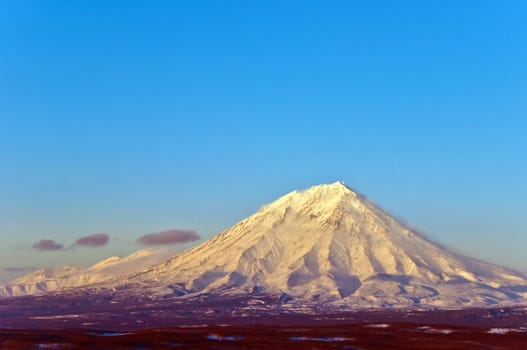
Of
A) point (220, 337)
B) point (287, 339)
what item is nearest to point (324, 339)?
point (287, 339)

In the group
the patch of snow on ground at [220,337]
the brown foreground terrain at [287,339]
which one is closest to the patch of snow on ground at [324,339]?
the brown foreground terrain at [287,339]

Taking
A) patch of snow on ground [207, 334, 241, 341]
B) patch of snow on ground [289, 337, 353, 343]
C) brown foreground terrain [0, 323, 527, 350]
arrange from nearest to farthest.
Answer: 1. brown foreground terrain [0, 323, 527, 350]
2. patch of snow on ground [289, 337, 353, 343]
3. patch of snow on ground [207, 334, 241, 341]

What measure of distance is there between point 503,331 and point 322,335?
35.5m

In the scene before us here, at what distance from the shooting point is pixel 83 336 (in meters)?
133

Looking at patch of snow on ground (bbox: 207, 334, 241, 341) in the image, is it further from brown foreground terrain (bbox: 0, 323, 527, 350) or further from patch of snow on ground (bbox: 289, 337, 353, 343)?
patch of snow on ground (bbox: 289, 337, 353, 343)

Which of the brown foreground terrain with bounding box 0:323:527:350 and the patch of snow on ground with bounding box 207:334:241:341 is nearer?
the brown foreground terrain with bounding box 0:323:527:350

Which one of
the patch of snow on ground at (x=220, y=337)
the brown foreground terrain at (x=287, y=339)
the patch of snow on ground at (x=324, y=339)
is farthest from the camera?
the patch of snow on ground at (x=220, y=337)

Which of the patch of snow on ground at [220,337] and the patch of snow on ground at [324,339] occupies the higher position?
the patch of snow on ground at [220,337]

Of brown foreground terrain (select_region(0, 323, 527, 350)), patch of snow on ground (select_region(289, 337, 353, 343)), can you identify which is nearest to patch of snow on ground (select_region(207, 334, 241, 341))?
brown foreground terrain (select_region(0, 323, 527, 350))

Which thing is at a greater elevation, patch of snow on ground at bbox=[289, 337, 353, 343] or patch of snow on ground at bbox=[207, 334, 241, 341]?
patch of snow on ground at bbox=[207, 334, 241, 341]

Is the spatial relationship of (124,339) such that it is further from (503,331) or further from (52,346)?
(503,331)

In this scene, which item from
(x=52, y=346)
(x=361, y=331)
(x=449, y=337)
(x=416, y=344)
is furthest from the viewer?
(x=361, y=331)

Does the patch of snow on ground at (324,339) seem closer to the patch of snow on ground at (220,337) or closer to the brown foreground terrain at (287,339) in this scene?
the brown foreground terrain at (287,339)

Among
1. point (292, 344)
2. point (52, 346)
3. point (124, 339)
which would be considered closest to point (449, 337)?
point (292, 344)
